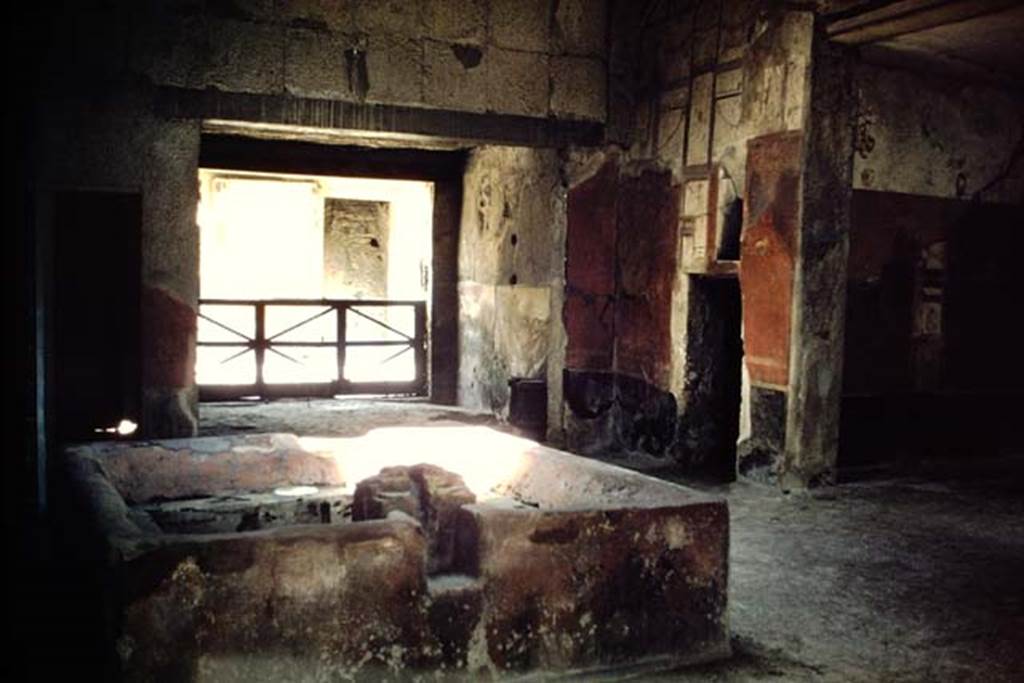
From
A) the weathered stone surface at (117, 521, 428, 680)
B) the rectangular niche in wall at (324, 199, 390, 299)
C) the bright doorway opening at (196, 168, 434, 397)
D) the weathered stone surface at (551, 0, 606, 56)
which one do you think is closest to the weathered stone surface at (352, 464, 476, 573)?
the weathered stone surface at (117, 521, 428, 680)

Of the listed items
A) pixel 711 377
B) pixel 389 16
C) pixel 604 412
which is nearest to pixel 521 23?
pixel 389 16

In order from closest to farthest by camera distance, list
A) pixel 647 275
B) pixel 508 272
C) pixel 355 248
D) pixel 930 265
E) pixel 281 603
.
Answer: pixel 281 603 → pixel 930 265 → pixel 647 275 → pixel 508 272 → pixel 355 248

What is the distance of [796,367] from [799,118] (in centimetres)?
168

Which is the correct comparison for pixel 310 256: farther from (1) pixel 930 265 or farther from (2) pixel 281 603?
(2) pixel 281 603

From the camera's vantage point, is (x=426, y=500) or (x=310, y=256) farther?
(x=310, y=256)

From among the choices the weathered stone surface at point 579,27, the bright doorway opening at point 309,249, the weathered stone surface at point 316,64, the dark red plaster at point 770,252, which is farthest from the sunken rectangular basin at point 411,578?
the bright doorway opening at point 309,249

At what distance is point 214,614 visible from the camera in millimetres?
2719

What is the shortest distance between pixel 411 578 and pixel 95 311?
4.48 m

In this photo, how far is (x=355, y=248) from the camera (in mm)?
16719

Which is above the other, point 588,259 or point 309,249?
point 309,249

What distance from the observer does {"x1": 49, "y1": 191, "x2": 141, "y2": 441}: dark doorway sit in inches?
252

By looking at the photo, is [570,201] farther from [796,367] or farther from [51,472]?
[51,472]

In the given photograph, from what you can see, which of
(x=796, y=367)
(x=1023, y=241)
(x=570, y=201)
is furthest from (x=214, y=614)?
(x=1023, y=241)

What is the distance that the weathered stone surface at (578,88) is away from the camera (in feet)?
24.9
